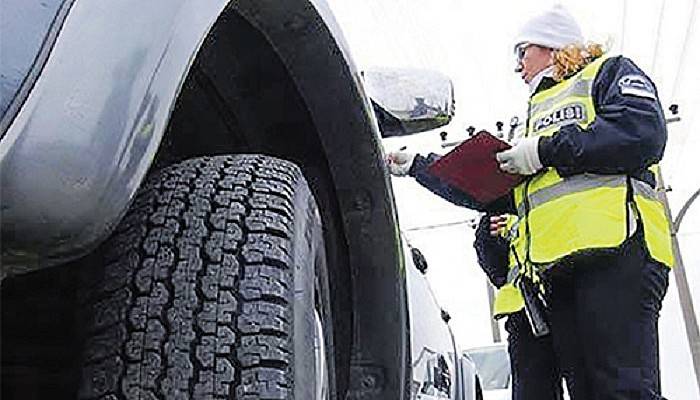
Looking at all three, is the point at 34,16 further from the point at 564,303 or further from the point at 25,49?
the point at 564,303

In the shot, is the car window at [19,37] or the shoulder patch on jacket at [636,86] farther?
the shoulder patch on jacket at [636,86]

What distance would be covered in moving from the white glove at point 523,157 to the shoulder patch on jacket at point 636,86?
0.19 metres

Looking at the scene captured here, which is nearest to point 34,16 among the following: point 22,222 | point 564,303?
point 22,222

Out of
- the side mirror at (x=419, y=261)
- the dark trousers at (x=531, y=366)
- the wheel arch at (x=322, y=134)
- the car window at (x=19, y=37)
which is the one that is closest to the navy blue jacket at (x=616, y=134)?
the side mirror at (x=419, y=261)

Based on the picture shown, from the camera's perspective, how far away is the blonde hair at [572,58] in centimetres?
240

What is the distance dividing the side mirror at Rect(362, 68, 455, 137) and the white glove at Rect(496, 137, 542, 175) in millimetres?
655

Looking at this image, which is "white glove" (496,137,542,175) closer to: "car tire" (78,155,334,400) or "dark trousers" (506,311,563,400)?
"dark trousers" (506,311,563,400)

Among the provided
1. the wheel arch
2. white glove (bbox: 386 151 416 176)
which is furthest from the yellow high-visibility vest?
the wheel arch

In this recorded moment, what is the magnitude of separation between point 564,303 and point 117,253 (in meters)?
1.43

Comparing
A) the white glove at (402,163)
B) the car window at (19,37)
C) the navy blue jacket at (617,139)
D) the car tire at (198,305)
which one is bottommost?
the car tire at (198,305)

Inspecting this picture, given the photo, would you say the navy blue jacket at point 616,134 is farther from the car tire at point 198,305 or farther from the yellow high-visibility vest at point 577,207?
the car tire at point 198,305

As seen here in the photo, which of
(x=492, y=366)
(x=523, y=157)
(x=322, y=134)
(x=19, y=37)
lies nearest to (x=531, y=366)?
(x=523, y=157)

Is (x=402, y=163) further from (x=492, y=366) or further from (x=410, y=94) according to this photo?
(x=492, y=366)

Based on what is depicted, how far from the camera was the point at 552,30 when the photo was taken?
97.1 inches
